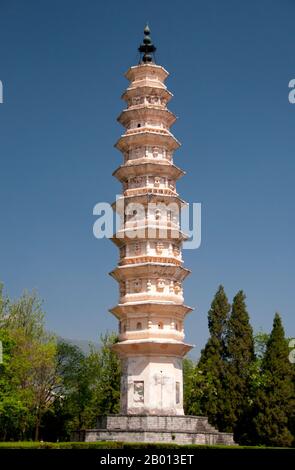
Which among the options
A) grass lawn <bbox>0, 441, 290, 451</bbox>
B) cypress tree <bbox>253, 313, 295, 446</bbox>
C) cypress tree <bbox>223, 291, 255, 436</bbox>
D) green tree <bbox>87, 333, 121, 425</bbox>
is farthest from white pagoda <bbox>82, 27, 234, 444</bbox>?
green tree <bbox>87, 333, 121, 425</bbox>

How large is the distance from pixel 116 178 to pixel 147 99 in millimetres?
5669

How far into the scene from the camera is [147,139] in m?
39.9

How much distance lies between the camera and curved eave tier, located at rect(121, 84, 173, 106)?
41.1 metres

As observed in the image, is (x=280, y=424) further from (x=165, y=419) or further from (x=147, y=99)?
(x=147, y=99)

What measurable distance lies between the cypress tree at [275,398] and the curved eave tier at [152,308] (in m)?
10.7

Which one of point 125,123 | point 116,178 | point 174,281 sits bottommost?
point 174,281

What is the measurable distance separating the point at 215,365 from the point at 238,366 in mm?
1751

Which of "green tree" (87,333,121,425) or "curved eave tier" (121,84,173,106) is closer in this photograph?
"curved eave tier" (121,84,173,106)

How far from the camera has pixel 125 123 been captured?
137 feet

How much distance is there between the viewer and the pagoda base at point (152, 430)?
3250cm

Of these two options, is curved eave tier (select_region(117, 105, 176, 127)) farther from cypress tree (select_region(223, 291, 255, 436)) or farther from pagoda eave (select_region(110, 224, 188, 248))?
cypress tree (select_region(223, 291, 255, 436))

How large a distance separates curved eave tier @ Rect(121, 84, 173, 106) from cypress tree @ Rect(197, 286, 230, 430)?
55.2ft

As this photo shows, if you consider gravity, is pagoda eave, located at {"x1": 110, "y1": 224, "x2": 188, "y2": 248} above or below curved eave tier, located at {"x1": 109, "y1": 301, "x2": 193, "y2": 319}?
above
